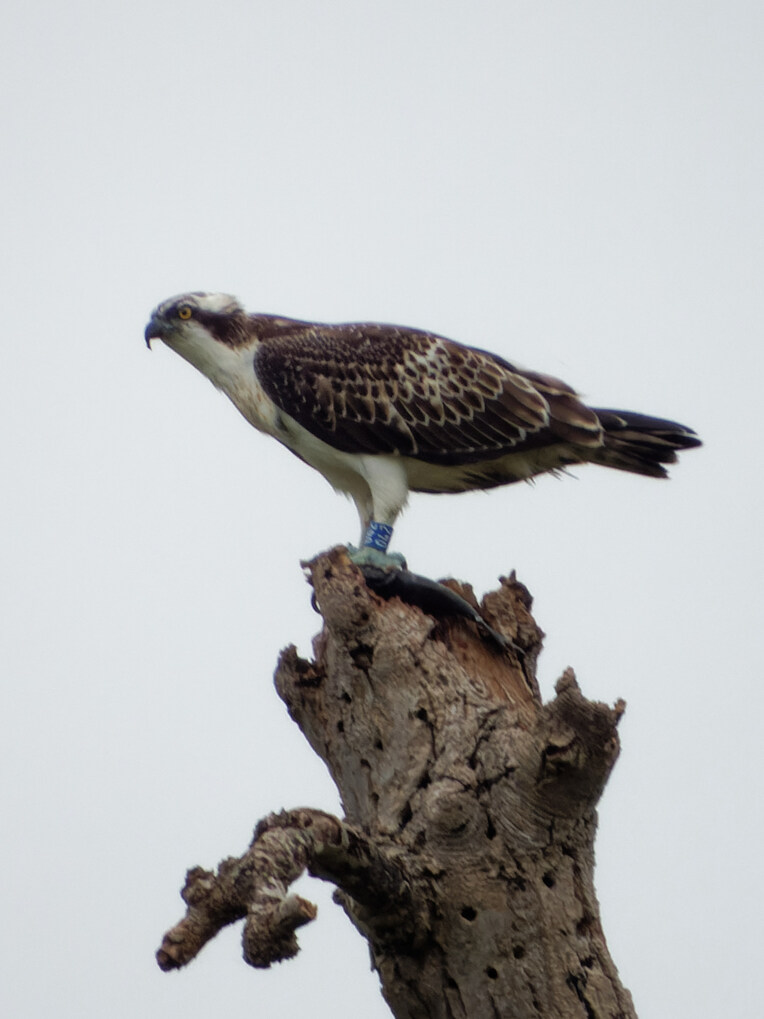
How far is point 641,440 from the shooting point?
6320mm

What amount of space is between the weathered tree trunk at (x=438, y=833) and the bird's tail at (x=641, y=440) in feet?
4.61

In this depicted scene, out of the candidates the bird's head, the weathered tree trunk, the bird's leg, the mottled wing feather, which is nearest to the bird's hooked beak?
the bird's head

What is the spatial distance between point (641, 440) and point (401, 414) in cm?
113

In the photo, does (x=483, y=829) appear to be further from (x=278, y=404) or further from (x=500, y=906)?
(x=278, y=404)

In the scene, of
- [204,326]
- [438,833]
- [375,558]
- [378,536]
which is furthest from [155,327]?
[438,833]

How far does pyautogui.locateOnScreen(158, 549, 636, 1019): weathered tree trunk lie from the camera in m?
4.02

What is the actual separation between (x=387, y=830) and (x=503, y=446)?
6.95 feet

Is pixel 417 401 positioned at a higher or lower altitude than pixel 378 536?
higher

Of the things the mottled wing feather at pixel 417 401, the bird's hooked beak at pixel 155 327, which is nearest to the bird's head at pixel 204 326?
the bird's hooked beak at pixel 155 327

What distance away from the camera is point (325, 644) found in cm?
549

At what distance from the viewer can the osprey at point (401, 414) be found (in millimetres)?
6281

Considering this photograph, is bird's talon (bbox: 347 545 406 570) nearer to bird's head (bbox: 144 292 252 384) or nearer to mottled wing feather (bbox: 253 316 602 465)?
mottled wing feather (bbox: 253 316 602 465)

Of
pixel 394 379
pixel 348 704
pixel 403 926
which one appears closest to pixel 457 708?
pixel 348 704

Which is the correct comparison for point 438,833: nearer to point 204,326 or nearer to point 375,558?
point 375,558
